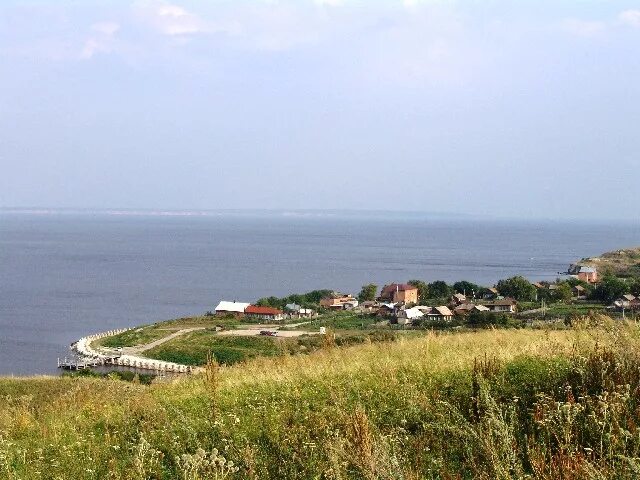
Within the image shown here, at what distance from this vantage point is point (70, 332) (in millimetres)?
51625

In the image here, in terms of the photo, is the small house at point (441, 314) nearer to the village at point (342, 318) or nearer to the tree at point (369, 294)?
the village at point (342, 318)

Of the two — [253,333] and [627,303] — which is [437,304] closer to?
[627,303]

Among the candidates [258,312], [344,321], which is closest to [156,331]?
[258,312]

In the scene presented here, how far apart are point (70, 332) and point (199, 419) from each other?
5009 cm

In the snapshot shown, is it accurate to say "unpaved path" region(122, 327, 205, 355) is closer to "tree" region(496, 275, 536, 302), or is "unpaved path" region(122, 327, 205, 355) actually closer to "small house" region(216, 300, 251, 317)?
"small house" region(216, 300, 251, 317)

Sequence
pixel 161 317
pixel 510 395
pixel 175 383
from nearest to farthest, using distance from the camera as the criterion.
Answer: pixel 510 395
pixel 175 383
pixel 161 317

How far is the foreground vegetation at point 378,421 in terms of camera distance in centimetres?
374

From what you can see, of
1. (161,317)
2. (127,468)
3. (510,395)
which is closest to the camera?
(127,468)

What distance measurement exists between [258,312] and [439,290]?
1843cm

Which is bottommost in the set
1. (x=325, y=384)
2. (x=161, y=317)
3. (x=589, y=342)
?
(x=161, y=317)

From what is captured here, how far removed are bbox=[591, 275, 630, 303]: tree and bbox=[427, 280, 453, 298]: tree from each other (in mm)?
13459

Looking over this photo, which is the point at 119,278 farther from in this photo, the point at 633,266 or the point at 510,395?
the point at 510,395

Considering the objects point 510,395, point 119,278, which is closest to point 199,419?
point 510,395

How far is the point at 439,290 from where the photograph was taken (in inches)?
2489
